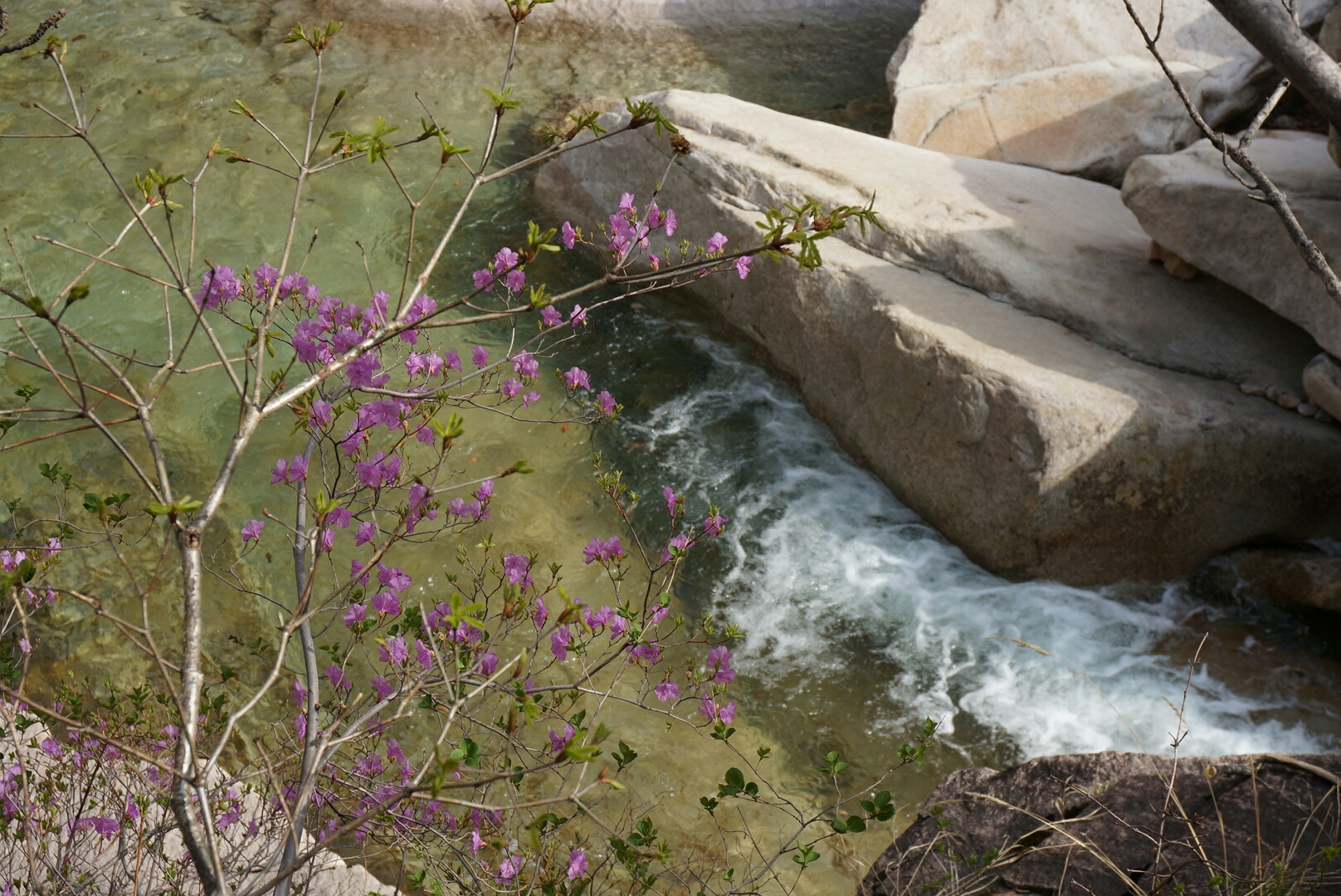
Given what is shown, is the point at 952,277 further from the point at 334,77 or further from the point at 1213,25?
the point at 334,77

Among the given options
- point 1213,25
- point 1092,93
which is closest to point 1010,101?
point 1092,93

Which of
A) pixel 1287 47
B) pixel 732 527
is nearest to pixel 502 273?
pixel 1287 47

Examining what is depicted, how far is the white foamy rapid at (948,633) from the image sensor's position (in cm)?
349

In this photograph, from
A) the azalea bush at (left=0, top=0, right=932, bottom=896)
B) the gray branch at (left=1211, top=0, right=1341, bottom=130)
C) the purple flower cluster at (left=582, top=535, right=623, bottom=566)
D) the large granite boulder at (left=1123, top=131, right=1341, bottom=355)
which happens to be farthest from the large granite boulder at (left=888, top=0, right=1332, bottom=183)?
the gray branch at (left=1211, top=0, right=1341, bottom=130)

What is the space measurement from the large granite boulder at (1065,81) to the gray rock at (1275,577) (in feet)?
11.2

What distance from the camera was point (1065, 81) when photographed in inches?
267

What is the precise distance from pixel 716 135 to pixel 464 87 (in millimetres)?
2992

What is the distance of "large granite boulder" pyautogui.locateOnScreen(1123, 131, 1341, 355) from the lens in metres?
3.93

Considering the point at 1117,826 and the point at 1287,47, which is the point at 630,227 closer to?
the point at 1287,47

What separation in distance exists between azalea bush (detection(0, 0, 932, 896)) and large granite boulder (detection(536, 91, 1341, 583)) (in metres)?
0.64

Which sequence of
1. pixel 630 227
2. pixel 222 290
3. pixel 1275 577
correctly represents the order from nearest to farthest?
1. pixel 222 290
2. pixel 630 227
3. pixel 1275 577

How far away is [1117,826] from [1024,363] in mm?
2107

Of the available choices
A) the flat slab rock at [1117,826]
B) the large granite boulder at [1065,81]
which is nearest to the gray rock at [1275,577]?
the flat slab rock at [1117,826]

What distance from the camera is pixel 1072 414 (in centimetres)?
377
